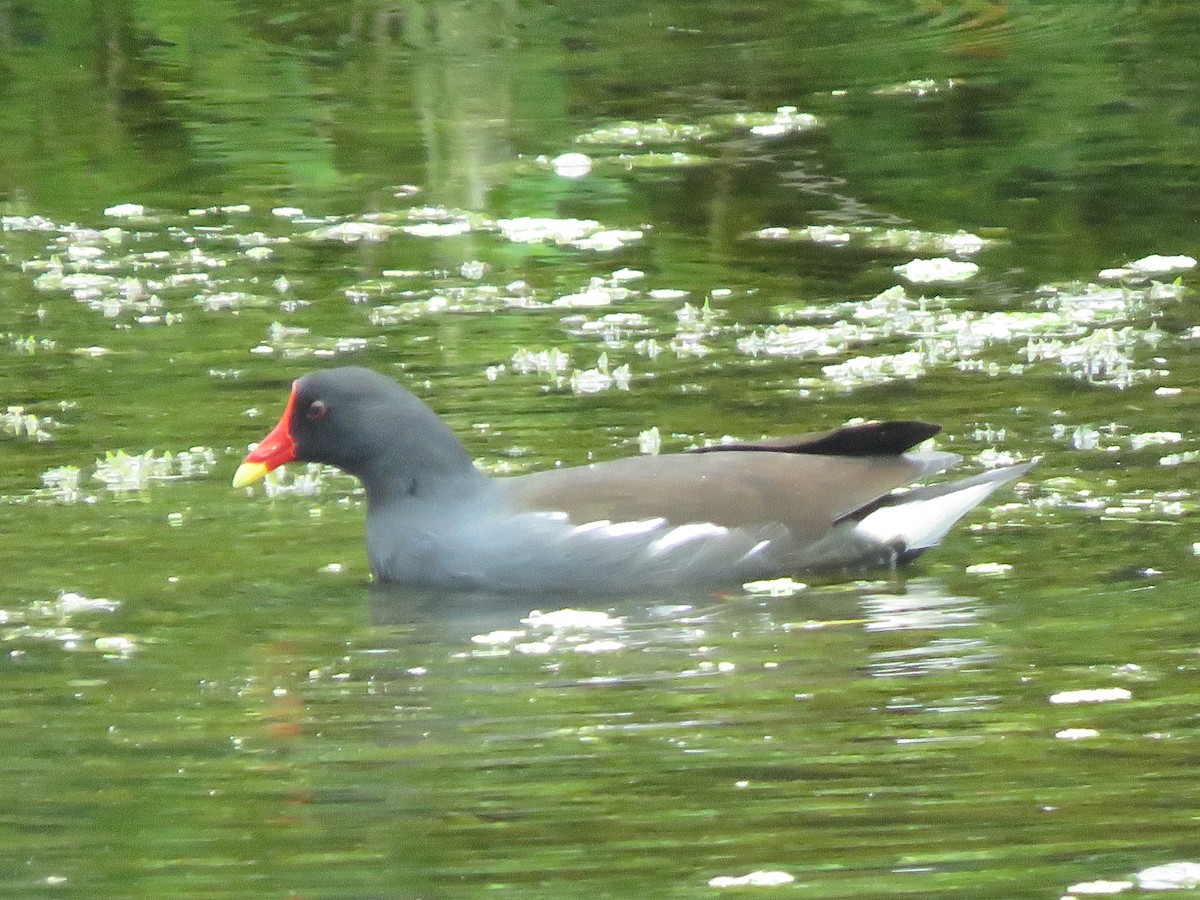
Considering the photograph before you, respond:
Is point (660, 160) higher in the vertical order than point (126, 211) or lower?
higher

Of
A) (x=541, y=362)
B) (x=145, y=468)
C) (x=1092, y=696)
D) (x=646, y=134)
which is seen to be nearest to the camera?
(x=1092, y=696)

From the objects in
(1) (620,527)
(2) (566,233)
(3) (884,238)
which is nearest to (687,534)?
(1) (620,527)

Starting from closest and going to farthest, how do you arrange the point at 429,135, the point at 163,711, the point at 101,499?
the point at 163,711
the point at 101,499
the point at 429,135

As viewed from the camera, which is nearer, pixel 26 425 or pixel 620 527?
pixel 620 527

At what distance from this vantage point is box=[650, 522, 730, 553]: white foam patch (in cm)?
687

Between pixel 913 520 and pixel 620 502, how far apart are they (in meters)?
0.87

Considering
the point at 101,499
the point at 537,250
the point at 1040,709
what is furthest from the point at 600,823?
the point at 537,250

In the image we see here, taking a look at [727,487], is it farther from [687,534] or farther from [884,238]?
[884,238]

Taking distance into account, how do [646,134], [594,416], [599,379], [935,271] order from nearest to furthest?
[594,416] < [599,379] < [935,271] < [646,134]

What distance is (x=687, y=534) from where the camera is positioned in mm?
6898

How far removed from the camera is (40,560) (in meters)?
7.08

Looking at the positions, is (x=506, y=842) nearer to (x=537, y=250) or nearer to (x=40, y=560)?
(x=40, y=560)

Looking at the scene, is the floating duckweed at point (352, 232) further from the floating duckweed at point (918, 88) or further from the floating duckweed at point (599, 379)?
the floating duckweed at point (918, 88)

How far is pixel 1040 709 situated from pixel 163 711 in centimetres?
198
